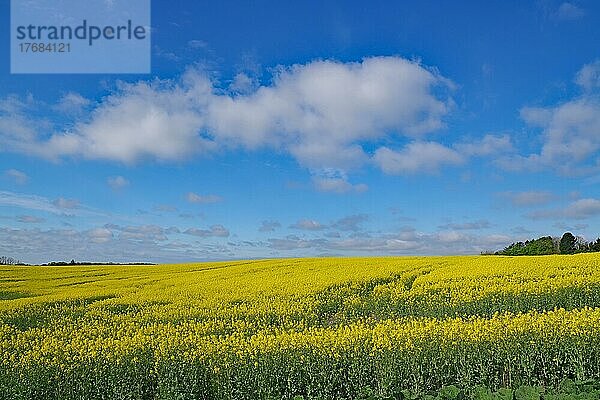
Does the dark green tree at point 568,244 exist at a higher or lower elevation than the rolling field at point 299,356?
higher

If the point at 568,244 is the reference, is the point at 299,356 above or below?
below

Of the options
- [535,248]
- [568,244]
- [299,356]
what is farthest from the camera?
[535,248]

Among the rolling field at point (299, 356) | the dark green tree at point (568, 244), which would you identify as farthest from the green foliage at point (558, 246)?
the rolling field at point (299, 356)

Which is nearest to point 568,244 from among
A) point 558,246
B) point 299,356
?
point 558,246

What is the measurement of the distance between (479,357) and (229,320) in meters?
7.46

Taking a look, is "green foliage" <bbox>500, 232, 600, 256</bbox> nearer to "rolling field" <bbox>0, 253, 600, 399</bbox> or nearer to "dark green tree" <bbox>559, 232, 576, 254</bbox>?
"dark green tree" <bbox>559, 232, 576, 254</bbox>

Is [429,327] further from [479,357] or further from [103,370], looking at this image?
[103,370]

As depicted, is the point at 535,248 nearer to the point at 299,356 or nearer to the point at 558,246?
the point at 558,246

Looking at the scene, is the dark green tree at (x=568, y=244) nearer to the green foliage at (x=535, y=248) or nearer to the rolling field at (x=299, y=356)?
the green foliage at (x=535, y=248)

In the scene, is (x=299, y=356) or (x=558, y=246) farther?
(x=558, y=246)

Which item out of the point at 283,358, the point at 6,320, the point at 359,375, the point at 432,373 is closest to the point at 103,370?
the point at 283,358

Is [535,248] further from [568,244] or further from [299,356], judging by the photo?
[299,356]

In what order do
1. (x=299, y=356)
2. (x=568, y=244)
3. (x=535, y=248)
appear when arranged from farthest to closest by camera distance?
(x=535, y=248)
(x=568, y=244)
(x=299, y=356)

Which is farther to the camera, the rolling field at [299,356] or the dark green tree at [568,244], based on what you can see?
the dark green tree at [568,244]
